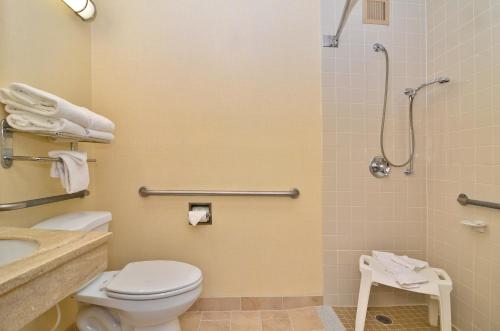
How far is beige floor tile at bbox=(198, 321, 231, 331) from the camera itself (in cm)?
142

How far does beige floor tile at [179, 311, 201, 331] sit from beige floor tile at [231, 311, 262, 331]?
22 centimetres

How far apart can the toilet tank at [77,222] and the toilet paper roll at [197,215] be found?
447 mm

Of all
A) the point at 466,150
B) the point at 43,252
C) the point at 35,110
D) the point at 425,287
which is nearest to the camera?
the point at 43,252

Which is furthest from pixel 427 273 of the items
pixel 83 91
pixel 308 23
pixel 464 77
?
pixel 83 91

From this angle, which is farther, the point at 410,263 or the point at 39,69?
the point at 410,263

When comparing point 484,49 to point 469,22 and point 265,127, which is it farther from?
point 265,127

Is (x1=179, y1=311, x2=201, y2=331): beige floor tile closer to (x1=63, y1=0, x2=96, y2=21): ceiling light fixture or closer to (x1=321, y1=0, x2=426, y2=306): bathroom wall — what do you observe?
(x1=321, y1=0, x2=426, y2=306): bathroom wall

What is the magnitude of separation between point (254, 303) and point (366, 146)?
1260 millimetres

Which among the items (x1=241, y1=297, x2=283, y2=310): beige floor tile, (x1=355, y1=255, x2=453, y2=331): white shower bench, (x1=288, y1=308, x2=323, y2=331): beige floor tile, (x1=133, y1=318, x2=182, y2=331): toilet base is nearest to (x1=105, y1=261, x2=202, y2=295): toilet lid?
(x1=133, y1=318, x2=182, y2=331): toilet base

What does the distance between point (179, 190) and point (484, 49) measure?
1836 mm

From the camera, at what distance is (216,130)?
158 cm

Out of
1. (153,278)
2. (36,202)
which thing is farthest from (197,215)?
(36,202)

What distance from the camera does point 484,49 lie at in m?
1.23

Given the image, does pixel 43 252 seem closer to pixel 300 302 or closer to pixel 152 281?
pixel 152 281
